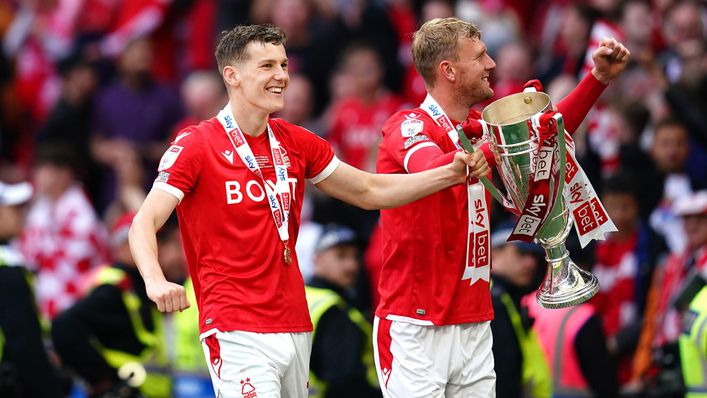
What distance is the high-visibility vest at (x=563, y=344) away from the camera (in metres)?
9.23

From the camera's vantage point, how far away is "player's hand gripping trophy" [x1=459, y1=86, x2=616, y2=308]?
6750 mm

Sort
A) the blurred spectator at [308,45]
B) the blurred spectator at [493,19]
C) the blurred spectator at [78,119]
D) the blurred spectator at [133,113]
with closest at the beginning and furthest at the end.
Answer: the blurred spectator at [493,19] → the blurred spectator at [308,45] → the blurred spectator at [133,113] → the blurred spectator at [78,119]

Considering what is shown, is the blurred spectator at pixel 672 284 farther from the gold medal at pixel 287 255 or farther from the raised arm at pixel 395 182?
the gold medal at pixel 287 255

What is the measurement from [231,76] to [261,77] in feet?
0.61

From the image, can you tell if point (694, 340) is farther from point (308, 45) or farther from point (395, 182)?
point (308, 45)

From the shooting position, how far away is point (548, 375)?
9.27 meters

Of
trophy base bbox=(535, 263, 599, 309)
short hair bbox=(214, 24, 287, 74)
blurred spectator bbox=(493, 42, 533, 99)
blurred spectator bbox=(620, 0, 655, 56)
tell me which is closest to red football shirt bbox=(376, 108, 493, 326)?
trophy base bbox=(535, 263, 599, 309)

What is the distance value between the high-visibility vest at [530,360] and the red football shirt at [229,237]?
214 cm

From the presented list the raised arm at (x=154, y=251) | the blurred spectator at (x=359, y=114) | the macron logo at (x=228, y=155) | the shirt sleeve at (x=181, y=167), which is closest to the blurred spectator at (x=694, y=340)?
the macron logo at (x=228, y=155)

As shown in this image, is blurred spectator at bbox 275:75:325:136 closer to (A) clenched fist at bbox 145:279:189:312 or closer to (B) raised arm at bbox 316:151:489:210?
(B) raised arm at bbox 316:151:489:210

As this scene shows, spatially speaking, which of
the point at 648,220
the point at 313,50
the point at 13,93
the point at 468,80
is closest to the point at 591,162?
the point at 648,220

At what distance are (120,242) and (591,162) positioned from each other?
4.19 metres

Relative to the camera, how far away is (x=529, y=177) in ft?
22.5

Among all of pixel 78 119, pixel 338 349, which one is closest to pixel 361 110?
pixel 78 119
